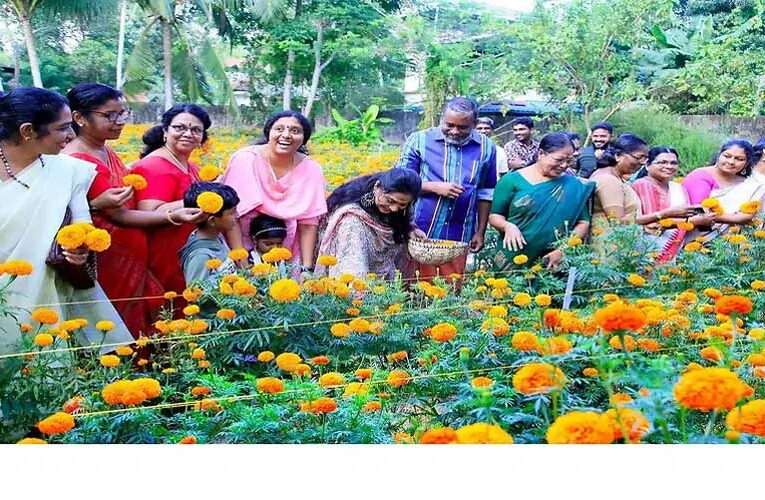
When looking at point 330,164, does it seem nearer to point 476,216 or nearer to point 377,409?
point 476,216

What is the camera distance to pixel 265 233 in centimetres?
219

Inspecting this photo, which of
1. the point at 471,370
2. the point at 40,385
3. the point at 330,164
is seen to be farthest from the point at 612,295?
the point at 40,385

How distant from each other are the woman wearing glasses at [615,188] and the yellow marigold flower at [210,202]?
0.92 meters

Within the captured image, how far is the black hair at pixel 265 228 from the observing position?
86.1 inches

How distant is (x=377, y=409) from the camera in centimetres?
172

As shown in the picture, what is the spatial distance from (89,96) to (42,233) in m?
0.33

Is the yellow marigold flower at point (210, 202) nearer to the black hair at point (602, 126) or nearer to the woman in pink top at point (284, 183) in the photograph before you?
the woman in pink top at point (284, 183)

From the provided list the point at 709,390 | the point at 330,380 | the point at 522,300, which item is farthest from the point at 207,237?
the point at 709,390

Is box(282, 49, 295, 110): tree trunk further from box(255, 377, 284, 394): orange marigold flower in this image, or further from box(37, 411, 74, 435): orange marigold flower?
box(37, 411, 74, 435): orange marigold flower

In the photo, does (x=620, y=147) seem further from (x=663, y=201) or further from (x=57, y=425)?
(x=57, y=425)

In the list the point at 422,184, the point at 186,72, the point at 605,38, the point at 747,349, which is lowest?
the point at 747,349

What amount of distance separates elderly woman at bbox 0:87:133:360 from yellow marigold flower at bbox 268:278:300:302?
339mm

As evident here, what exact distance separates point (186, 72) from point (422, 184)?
2.22 ft

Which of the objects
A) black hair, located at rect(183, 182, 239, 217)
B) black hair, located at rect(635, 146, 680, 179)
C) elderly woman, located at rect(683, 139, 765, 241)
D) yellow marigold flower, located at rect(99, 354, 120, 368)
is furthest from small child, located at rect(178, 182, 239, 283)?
elderly woman, located at rect(683, 139, 765, 241)
